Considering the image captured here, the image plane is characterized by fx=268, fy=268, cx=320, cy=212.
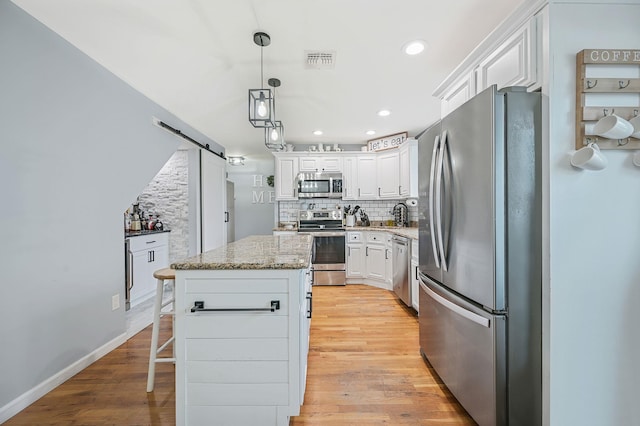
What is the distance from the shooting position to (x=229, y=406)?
1380 millimetres

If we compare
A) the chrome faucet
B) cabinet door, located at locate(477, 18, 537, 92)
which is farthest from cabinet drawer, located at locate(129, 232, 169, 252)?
cabinet door, located at locate(477, 18, 537, 92)

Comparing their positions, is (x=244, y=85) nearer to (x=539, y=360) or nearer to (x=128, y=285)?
(x=128, y=285)

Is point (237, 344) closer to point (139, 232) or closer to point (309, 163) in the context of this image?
point (139, 232)

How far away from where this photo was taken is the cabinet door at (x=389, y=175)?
14.6 ft

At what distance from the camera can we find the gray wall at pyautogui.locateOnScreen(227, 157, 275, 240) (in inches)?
266

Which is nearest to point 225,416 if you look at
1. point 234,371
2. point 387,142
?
point 234,371

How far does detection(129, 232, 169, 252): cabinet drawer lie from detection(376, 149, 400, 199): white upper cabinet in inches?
137

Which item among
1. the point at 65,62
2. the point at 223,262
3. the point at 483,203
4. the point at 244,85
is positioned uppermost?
the point at 244,85

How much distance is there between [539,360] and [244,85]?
10.1 feet

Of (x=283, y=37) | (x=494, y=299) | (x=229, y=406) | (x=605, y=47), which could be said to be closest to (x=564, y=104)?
(x=605, y=47)

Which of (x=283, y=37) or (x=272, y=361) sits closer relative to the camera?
(x=272, y=361)

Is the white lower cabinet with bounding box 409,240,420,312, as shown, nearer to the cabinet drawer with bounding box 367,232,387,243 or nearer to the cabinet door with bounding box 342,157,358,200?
the cabinet drawer with bounding box 367,232,387,243

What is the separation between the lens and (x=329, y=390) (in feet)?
5.98

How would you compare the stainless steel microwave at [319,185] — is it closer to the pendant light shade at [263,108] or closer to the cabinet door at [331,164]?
the cabinet door at [331,164]
